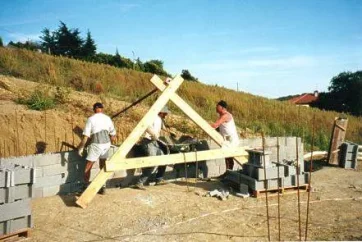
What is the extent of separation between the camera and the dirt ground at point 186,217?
16.3 ft

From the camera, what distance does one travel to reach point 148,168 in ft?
24.1

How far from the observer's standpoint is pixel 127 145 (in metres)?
6.54

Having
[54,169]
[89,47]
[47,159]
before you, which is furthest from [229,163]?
[89,47]

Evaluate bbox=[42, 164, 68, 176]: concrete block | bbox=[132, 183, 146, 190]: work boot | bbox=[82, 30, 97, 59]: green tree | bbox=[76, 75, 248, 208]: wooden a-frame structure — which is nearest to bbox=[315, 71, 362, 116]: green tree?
bbox=[82, 30, 97, 59]: green tree

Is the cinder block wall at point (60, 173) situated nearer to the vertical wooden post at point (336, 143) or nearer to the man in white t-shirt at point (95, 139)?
the man in white t-shirt at point (95, 139)

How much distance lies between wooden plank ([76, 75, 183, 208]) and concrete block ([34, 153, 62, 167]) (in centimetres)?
101

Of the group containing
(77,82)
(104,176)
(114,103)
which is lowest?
(104,176)

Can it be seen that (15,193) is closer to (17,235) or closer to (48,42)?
(17,235)

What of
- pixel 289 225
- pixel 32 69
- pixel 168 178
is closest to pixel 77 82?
pixel 32 69

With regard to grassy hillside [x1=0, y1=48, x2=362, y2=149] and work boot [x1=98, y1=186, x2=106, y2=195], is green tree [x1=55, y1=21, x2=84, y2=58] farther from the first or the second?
work boot [x1=98, y1=186, x2=106, y2=195]

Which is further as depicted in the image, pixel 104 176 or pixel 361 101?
pixel 361 101

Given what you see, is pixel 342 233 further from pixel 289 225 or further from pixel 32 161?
pixel 32 161

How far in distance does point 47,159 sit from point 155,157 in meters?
2.07

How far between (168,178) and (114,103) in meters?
4.93
